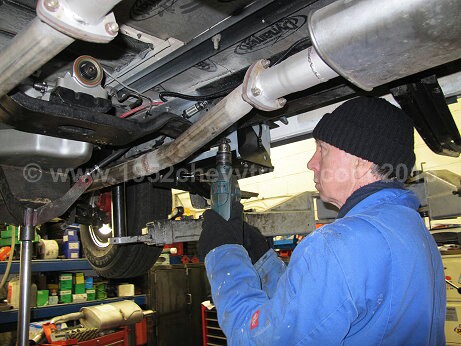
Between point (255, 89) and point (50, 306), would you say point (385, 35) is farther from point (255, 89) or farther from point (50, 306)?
point (50, 306)

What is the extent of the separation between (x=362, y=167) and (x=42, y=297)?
15.4 ft

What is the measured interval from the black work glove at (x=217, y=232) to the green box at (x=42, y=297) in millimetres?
4130

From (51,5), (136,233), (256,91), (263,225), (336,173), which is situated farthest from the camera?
(136,233)

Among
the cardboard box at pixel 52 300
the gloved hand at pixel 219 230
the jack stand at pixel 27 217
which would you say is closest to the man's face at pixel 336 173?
the gloved hand at pixel 219 230

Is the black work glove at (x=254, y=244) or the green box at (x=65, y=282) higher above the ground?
the black work glove at (x=254, y=244)

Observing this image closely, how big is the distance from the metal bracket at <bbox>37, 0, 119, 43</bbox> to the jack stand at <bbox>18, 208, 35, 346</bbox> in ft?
4.05

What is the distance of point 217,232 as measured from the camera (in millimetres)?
1286

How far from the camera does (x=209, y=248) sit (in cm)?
126

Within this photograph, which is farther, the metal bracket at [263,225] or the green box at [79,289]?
the green box at [79,289]

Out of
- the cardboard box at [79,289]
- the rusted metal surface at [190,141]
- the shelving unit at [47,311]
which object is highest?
the rusted metal surface at [190,141]

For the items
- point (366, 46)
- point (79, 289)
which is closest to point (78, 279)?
point (79, 289)

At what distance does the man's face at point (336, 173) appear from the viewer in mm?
1127

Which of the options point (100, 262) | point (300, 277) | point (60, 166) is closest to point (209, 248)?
point (300, 277)

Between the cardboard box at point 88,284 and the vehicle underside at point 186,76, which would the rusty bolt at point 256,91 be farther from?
the cardboard box at point 88,284
